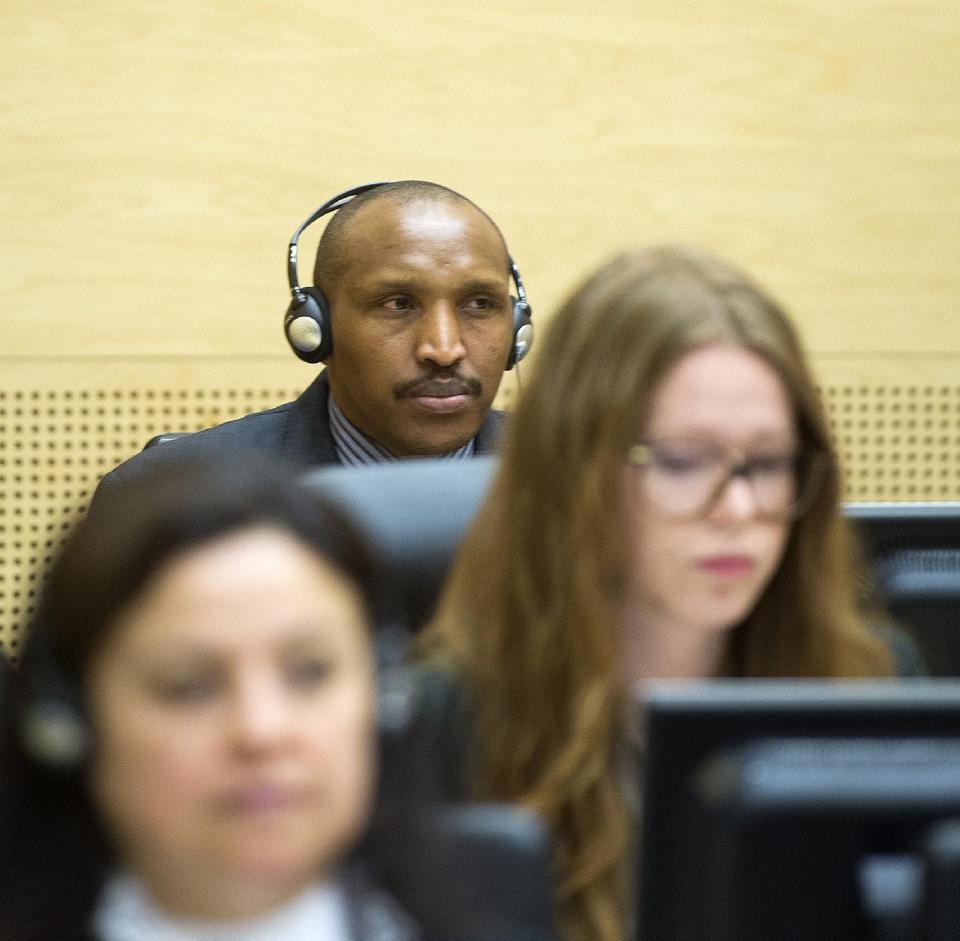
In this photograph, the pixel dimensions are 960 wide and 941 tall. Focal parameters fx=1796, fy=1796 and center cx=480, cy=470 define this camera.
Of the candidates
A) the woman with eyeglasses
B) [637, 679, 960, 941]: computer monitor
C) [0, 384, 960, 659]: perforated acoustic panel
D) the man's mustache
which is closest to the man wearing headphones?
the man's mustache

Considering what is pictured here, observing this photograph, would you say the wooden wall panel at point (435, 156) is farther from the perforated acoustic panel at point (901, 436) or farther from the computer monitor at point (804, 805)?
the computer monitor at point (804, 805)

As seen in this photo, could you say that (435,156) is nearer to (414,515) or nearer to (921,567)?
(414,515)

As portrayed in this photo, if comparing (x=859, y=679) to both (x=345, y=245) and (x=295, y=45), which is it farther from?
(x=295, y=45)

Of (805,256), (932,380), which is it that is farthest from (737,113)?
(932,380)

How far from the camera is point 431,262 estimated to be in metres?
2.71

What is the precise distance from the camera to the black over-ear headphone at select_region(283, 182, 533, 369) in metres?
2.76

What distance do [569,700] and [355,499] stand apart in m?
0.25

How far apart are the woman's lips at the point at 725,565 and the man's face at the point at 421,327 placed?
1.51m

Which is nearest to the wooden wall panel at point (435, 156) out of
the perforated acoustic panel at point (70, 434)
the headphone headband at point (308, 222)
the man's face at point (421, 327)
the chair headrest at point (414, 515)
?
the perforated acoustic panel at point (70, 434)

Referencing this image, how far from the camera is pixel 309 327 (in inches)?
109

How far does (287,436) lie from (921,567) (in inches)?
60.5

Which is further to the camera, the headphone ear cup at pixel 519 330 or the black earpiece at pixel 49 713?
the headphone ear cup at pixel 519 330

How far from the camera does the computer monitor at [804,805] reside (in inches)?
32.6

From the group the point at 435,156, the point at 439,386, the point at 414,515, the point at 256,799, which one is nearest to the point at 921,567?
the point at 414,515
